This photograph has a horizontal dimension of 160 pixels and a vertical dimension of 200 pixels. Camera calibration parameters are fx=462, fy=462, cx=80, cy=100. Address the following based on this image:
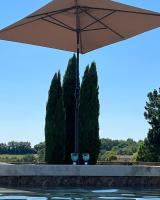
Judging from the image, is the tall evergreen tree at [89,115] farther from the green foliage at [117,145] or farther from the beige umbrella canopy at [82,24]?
the green foliage at [117,145]

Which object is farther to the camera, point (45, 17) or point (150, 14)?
point (45, 17)

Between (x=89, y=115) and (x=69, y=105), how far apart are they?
3.35 feet

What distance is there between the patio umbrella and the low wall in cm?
229

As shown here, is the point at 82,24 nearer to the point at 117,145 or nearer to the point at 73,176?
the point at 73,176

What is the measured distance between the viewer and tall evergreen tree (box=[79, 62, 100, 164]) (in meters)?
16.4

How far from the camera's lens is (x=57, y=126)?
16.1m

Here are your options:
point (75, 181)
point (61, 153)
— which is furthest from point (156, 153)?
point (75, 181)

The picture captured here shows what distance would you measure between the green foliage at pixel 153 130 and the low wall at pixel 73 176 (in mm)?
26389

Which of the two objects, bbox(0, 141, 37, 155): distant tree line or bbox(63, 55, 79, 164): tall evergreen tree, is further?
bbox(0, 141, 37, 155): distant tree line

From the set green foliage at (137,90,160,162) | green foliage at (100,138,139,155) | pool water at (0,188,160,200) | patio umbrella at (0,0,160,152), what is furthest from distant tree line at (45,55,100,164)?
green foliage at (100,138,139,155)

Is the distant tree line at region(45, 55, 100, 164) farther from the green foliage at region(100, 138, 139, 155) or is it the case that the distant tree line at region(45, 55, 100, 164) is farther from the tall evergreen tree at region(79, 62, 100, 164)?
the green foliage at region(100, 138, 139, 155)

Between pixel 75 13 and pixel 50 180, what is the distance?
5.72 meters

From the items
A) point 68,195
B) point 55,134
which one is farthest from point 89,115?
point 68,195

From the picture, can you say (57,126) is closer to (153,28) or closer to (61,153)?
(61,153)
